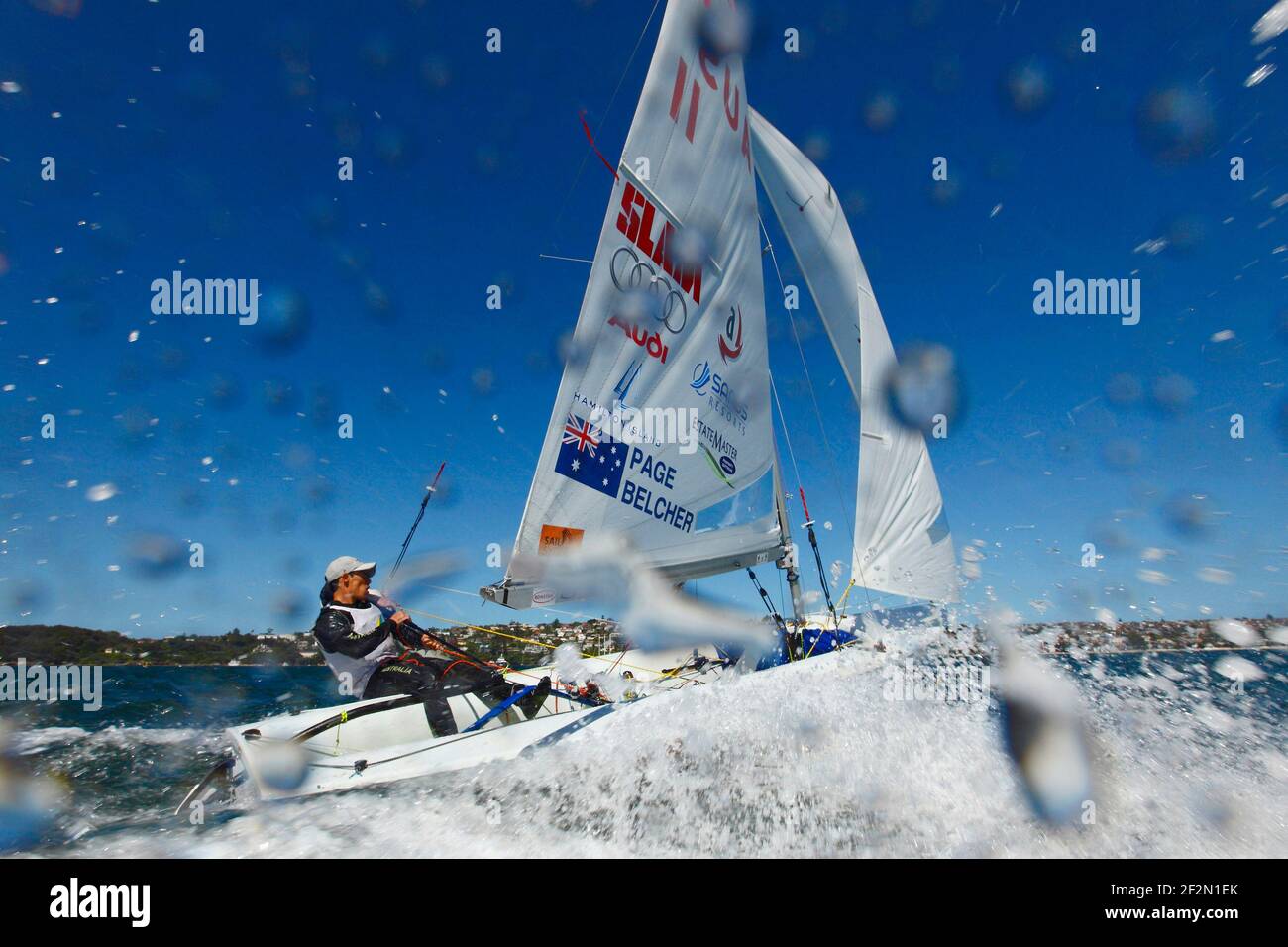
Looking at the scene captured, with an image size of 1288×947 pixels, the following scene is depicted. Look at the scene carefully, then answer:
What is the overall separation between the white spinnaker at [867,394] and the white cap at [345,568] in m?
5.86

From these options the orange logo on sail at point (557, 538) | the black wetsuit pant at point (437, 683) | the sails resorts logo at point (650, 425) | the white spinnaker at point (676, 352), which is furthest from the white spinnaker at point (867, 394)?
the black wetsuit pant at point (437, 683)

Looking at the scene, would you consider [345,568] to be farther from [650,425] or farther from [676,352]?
[676,352]

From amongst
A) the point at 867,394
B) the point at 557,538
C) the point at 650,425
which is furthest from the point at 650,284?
the point at 867,394

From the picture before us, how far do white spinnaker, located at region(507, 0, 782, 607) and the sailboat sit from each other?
0.07 ft

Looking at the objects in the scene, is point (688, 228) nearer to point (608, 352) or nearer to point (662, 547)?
point (608, 352)

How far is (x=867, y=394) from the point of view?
→ 350 inches

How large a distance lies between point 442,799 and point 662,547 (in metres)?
4.14

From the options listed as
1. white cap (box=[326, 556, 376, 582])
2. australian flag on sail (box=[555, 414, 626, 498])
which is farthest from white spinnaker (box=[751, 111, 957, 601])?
white cap (box=[326, 556, 376, 582])

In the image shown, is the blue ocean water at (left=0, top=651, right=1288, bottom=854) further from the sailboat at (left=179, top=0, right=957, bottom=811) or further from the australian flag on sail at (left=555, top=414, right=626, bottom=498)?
the australian flag on sail at (left=555, top=414, right=626, bottom=498)

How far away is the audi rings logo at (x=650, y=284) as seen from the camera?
285 inches

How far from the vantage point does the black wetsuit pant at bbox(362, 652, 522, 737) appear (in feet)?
16.7

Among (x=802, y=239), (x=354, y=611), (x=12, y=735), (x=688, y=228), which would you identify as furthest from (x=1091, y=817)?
(x=12, y=735)

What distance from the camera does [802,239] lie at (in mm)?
9828

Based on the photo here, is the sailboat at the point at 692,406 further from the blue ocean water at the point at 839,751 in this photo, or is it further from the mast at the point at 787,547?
the blue ocean water at the point at 839,751
